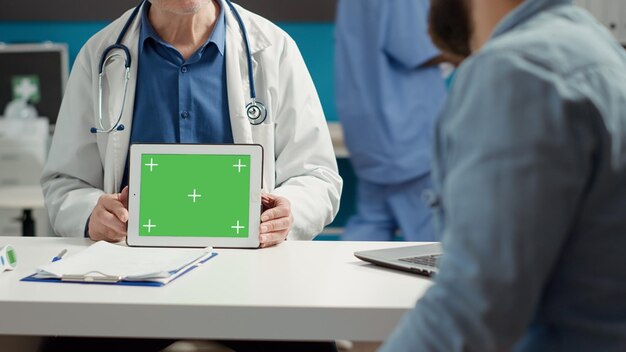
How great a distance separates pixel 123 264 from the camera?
1426 millimetres

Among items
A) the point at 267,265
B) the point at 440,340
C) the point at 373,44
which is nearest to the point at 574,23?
the point at 440,340

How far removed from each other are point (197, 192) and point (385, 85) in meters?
1.88

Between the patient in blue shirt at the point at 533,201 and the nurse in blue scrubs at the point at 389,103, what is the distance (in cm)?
258

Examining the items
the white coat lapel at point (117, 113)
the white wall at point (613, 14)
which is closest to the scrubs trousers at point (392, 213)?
the white wall at point (613, 14)

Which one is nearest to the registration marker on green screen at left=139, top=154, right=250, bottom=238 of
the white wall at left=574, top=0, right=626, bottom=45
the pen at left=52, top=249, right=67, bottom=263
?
the pen at left=52, top=249, right=67, bottom=263

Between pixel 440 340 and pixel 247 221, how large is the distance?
0.88m

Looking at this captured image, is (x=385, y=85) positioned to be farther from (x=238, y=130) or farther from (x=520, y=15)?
(x=520, y=15)

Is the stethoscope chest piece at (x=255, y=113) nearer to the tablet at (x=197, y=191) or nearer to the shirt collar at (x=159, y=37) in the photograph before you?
the shirt collar at (x=159, y=37)

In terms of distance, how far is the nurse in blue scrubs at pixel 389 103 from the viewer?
11.1 feet

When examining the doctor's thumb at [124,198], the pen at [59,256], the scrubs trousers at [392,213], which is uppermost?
the doctor's thumb at [124,198]

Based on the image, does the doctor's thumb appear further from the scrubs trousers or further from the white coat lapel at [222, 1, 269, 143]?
the scrubs trousers

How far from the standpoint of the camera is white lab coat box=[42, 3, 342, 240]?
1.84m

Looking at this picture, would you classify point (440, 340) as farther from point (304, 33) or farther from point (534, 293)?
point (304, 33)

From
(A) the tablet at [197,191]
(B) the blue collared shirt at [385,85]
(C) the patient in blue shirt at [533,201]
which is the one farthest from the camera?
(B) the blue collared shirt at [385,85]
